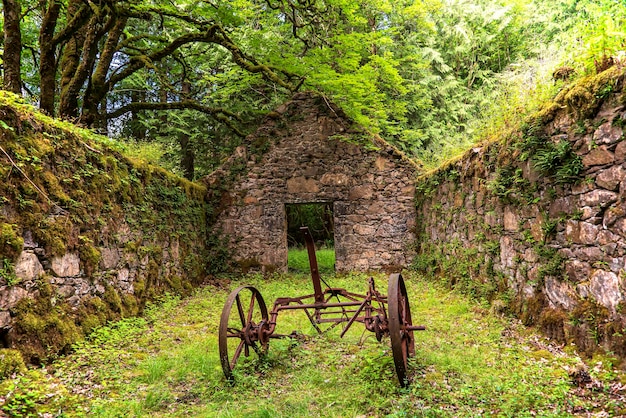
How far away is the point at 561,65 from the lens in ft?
15.3

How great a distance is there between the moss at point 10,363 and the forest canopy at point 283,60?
546 centimetres

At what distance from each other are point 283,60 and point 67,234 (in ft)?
22.2

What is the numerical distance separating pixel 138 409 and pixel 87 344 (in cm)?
152

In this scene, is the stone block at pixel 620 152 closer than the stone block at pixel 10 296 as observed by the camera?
Yes

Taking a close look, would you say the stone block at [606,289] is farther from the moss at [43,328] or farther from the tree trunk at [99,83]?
the tree trunk at [99,83]

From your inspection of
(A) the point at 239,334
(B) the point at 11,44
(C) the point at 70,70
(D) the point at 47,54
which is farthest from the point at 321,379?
(C) the point at 70,70

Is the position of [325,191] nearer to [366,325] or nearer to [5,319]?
[366,325]

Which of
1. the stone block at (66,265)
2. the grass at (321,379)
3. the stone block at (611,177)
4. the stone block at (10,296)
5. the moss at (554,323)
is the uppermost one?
the stone block at (611,177)

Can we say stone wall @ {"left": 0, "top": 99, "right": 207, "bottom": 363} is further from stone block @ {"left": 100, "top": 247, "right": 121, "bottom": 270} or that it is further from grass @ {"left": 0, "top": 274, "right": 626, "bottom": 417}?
grass @ {"left": 0, "top": 274, "right": 626, "bottom": 417}

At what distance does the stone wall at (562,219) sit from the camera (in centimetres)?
351

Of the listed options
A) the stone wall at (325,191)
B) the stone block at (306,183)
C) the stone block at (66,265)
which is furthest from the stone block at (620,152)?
the stone block at (306,183)

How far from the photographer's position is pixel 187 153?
14.2 metres

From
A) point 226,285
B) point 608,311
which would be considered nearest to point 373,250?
point 226,285

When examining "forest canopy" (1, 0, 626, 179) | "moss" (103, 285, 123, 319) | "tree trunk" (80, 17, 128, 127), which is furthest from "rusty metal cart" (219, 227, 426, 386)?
"tree trunk" (80, 17, 128, 127)
